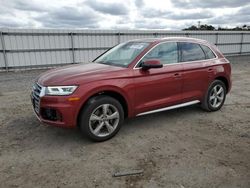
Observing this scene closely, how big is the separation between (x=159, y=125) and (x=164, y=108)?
358 millimetres

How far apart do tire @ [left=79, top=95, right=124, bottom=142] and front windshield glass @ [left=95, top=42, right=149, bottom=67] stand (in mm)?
811

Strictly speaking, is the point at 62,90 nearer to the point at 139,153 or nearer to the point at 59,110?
the point at 59,110

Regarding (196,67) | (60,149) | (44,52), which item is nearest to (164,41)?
(196,67)

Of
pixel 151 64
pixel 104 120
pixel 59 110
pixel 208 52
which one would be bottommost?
pixel 104 120

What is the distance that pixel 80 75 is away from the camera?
12.6 feet

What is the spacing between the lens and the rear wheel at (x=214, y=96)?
5.42 meters

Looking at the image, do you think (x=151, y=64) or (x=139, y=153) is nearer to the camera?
(x=139, y=153)

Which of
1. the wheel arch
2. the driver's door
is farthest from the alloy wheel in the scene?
the wheel arch

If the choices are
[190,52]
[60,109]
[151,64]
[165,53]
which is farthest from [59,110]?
[190,52]

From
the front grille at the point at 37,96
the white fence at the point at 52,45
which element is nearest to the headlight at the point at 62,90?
the front grille at the point at 37,96

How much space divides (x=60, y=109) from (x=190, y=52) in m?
3.04

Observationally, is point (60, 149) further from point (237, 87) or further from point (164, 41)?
point (237, 87)

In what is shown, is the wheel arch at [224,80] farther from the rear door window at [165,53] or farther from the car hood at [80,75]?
the car hood at [80,75]

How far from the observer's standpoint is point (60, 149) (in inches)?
150
